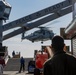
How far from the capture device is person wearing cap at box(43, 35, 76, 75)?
5.04 meters

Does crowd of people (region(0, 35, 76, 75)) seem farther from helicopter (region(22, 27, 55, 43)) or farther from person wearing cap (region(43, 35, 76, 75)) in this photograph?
helicopter (region(22, 27, 55, 43))

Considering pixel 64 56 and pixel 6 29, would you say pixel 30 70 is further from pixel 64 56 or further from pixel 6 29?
pixel 64 56

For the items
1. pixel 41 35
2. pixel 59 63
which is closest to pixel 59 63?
pixel 59 63

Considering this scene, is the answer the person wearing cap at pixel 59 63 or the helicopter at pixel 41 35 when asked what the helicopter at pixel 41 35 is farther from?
the person wearing cap at pixel 59 63

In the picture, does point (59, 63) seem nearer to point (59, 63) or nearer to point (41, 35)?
point (59, 63)

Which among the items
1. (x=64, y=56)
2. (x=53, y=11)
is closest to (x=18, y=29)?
(x=53, y=11)

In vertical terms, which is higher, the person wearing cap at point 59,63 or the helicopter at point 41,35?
the helicopter at point 41,35

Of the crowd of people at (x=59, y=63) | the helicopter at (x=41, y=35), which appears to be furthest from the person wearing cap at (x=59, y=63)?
the helicopter at (x=41, y=35)

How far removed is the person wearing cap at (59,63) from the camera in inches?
198

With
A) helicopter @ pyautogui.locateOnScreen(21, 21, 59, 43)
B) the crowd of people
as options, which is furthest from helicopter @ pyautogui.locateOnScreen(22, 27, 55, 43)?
the crowd of people

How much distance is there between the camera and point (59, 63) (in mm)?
5074

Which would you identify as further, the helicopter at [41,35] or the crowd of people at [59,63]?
the helicopter at [41,35]

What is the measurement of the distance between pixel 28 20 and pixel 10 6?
584 centimetres

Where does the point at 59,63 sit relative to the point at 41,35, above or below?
below
